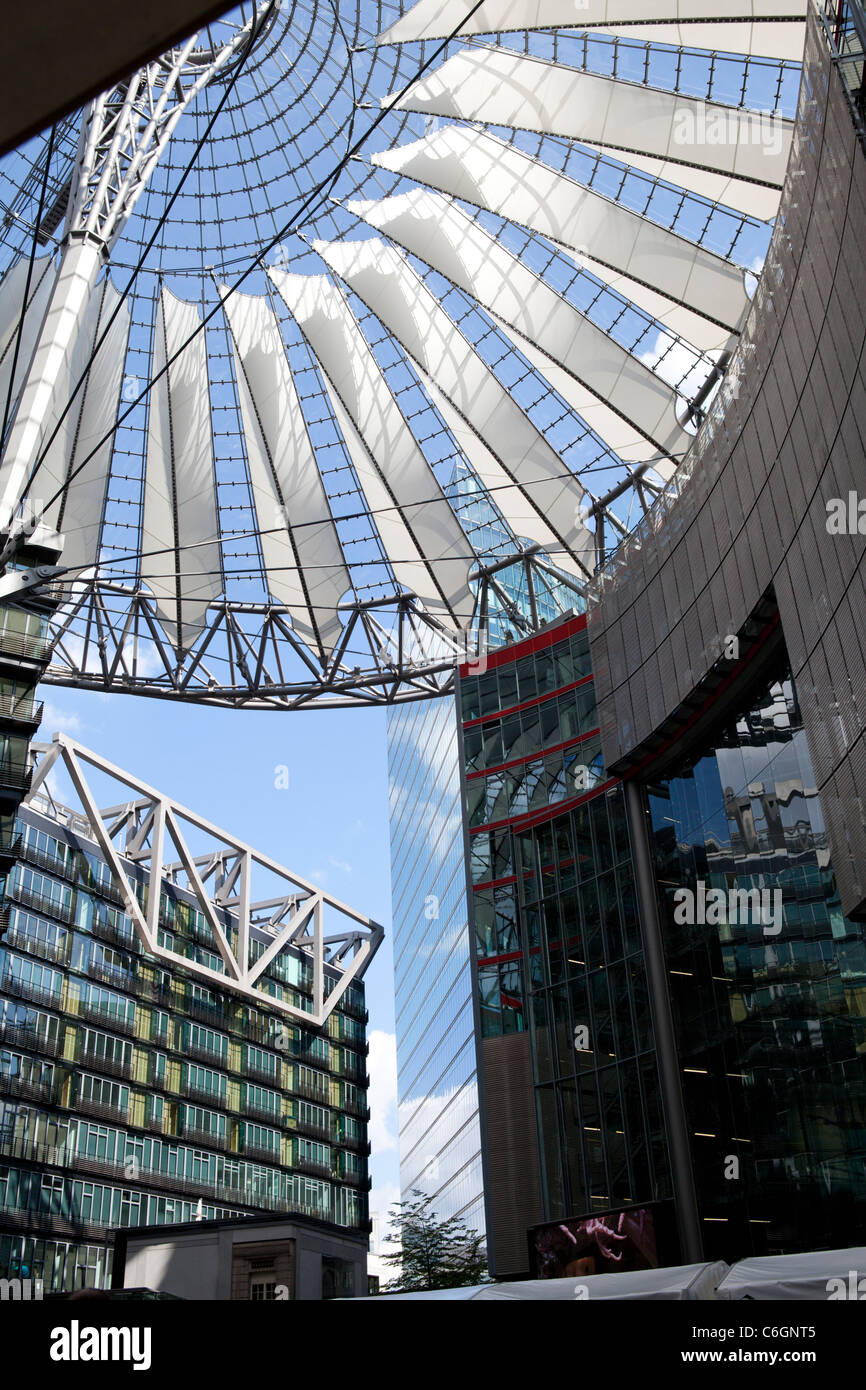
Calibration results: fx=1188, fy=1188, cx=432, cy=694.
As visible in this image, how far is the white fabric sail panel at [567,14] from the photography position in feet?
69.3

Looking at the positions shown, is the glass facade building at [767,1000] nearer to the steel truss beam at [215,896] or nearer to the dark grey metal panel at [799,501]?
the dark grey metal panel at [799,501]

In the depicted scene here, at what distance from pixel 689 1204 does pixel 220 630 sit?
70.5 ft

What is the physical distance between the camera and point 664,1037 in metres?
28.4

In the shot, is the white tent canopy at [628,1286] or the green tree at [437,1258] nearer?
the white tent canopy at [628,1286]

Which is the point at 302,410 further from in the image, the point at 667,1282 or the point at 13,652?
the point at 667,1282

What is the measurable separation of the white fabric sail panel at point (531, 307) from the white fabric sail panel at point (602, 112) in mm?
3141

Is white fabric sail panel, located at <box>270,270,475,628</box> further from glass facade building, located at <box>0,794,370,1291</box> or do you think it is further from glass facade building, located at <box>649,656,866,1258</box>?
glass facade building, located at <box>0,794,370,1291</box>

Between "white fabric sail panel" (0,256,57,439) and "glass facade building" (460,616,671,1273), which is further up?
"white fabric sail panel" (0,256,57,439)

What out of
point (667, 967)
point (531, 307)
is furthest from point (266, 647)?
point (667, 967)

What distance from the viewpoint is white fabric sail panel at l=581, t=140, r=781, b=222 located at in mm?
24734

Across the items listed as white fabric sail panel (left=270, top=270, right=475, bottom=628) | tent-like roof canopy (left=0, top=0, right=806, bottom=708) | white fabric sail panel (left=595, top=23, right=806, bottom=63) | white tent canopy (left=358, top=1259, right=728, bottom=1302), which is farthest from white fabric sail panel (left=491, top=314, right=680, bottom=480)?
white tent canopy (left=358, top=1259, right=728, bottom=1302)

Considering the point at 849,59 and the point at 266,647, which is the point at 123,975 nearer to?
the point at 266,647

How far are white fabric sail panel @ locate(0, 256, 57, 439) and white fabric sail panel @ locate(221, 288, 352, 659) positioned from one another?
194 inches

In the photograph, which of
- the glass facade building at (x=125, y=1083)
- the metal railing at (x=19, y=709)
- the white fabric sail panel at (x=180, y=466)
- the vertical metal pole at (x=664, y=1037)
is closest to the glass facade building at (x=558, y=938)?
the vertical metal pole at (x=664, y=1037)
